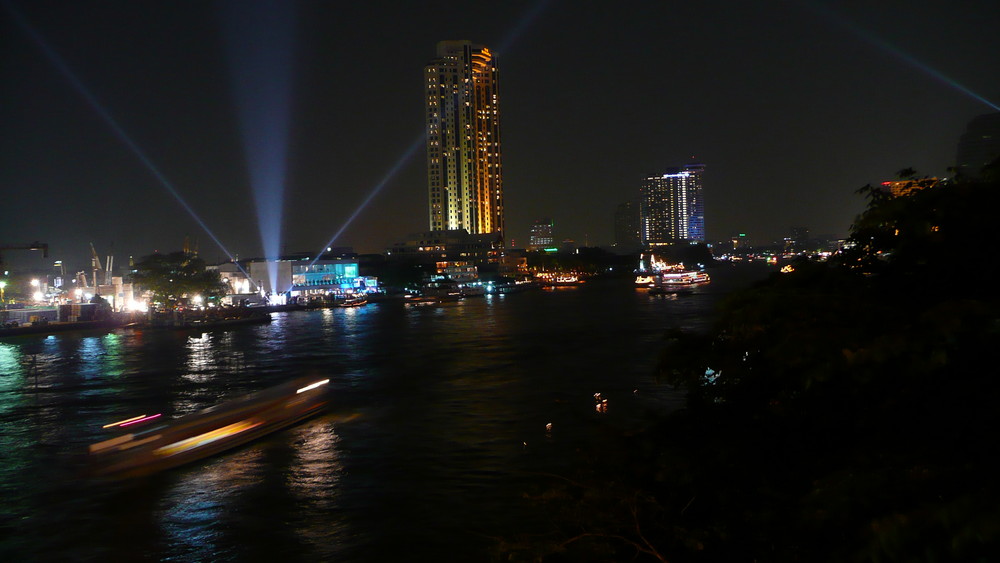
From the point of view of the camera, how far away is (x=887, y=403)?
2.69 m

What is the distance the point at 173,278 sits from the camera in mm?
43250

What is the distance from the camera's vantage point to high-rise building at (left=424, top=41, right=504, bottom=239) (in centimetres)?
10312

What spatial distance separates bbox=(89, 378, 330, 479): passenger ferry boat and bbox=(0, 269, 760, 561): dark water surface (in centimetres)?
21

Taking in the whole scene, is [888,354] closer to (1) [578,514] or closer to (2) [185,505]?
(1) [578,514]

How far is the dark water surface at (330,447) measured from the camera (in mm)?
7344

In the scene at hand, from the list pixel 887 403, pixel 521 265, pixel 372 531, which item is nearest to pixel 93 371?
pixel 372 531

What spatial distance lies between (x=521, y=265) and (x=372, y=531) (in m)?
100.0

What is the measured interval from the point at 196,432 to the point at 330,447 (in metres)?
1.96

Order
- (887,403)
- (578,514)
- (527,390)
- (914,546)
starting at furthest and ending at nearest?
(527,390) < (578,514) < (887,403) < (914,546)

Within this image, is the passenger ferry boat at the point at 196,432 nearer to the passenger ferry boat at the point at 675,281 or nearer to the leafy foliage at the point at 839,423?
the leafy foliage at the point at 839,423

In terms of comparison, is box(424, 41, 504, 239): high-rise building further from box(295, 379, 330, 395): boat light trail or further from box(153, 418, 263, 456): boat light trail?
box(153, 418, 263, 456): boat light trail

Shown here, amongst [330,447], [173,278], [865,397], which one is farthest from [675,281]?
[865,397]

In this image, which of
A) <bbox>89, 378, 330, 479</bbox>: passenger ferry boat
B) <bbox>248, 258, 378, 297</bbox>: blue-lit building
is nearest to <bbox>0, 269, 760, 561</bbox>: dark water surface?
<bbox>89, 378, 330, 479</bbox>: passenger ferry boat

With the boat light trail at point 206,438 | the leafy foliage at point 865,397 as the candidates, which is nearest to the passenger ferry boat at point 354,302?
the boat light trail at point 206,438
